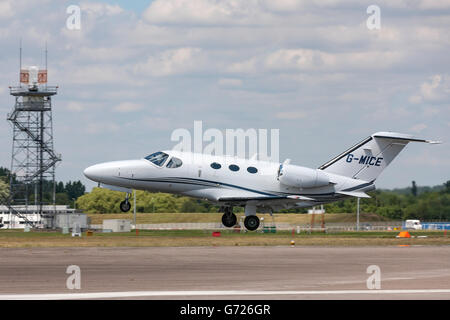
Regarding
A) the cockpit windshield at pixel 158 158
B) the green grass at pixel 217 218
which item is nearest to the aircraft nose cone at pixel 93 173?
the cockpit windshield at pixel 158 158

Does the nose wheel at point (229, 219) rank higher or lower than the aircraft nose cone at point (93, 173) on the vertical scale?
lower

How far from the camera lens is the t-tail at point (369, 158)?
45.1 metres

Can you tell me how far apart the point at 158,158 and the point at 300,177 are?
7743 millimetres

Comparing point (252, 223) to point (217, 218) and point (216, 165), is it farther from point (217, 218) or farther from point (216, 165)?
point (217, 218)

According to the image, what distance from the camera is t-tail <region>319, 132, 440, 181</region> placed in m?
45.1

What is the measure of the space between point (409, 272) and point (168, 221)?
209ft

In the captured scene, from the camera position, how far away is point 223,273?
860 inches

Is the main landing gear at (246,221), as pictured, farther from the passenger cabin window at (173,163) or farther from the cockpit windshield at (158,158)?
the cockpit windshield at (158,158)

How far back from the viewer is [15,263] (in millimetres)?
24531

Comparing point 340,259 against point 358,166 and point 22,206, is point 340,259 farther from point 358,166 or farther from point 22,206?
point 22,206

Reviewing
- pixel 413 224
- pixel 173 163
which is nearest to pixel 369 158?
pixel 173 163

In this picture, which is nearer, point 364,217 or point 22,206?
point 364,217
